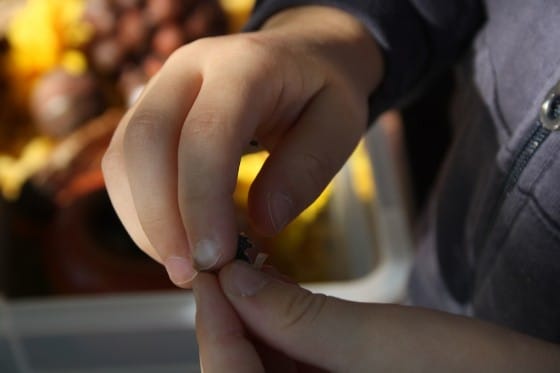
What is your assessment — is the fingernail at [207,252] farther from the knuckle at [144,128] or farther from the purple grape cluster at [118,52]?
the purple grape cluster at [118,52]

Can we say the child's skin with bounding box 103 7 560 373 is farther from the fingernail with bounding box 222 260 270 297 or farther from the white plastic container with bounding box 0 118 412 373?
the white plastic container with bounding box 0 118 412 373

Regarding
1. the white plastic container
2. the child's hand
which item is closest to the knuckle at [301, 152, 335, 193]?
the child's hand

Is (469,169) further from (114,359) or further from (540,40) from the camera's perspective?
(114,359)

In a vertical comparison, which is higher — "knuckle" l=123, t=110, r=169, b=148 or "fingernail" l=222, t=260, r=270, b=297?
"knuckle" l=123, t=110, r=169, b=148

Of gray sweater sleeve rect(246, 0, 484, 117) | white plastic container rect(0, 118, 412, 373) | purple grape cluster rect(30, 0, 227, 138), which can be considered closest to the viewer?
gray sweater sleeve rect(246, 0, 484, 117)

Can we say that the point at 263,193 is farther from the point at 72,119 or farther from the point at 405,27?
the point at 72,119

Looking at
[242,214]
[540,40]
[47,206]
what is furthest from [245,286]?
[47,206]

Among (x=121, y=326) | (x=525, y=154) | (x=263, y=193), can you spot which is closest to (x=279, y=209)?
(x=263, y=193)
